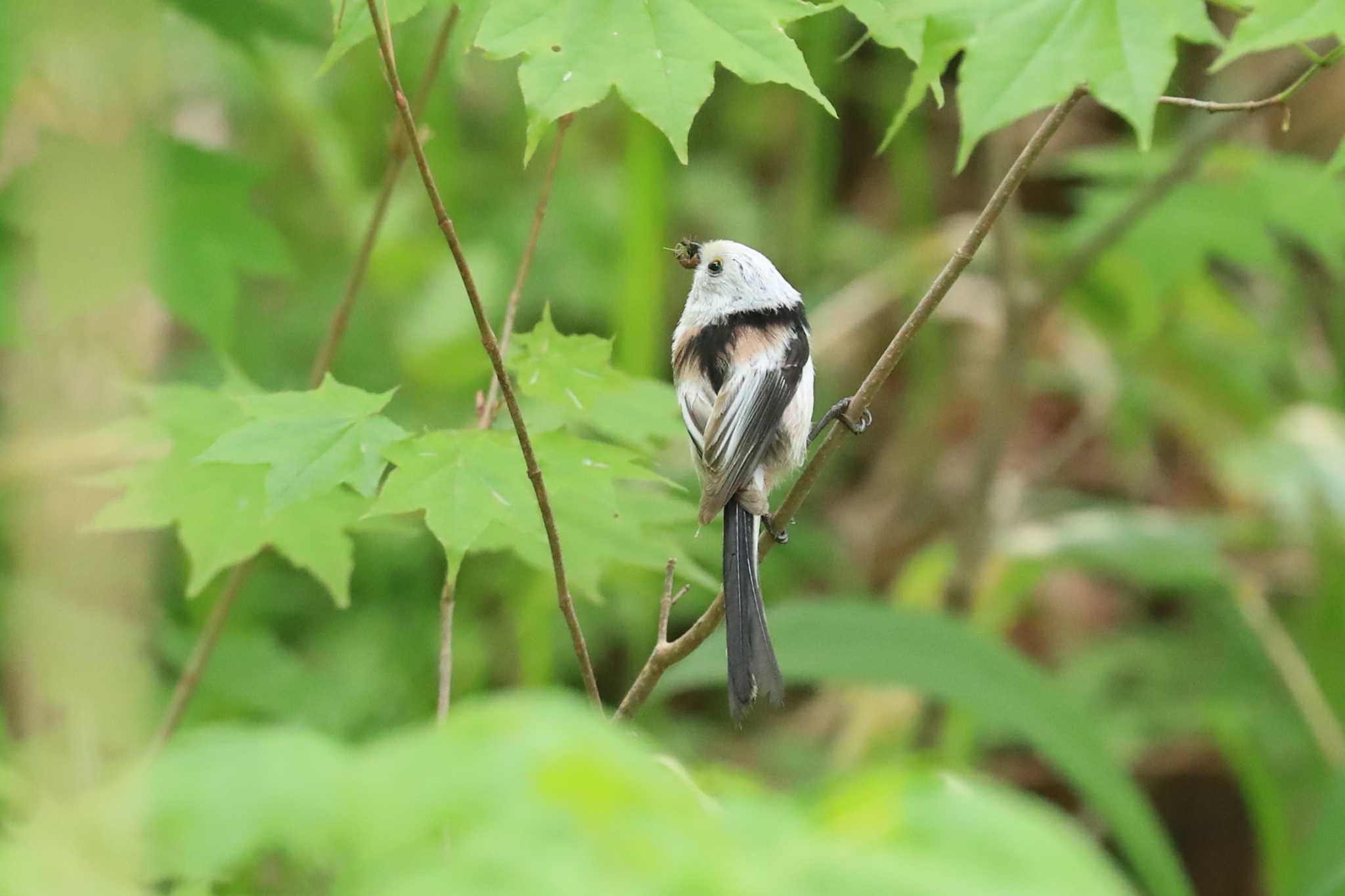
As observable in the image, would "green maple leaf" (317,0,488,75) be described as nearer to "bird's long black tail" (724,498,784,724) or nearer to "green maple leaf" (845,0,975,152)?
"green maple leaf" (845,0,975,152)

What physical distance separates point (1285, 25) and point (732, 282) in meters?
0.95

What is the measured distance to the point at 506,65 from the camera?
505 centimetres

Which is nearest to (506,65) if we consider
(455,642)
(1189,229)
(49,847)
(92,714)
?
(455,642)

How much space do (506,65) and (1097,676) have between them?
3.12 meters

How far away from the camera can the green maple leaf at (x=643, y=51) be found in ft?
4.72

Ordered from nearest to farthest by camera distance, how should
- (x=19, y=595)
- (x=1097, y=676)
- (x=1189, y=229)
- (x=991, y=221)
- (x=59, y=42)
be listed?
1. (x=991, y=221)
2. (x=59, y=42)
3. (x=19, y=595)
4. (x=1189, y=229)
5. (x=1097, y=676)

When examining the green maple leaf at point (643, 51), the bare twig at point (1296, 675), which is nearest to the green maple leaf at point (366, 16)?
the green maple leaf at point (643, 51)

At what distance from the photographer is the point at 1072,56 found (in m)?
1.46

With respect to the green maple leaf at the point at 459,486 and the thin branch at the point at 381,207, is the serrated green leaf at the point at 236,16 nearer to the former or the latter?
the thin branch at the point at 381,207

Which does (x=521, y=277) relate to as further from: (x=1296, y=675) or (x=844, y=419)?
(x=1296, y=675)

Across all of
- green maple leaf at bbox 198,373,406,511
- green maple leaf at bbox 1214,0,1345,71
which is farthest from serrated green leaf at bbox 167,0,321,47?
green maple leaf at bbox 1214,0,1345,71

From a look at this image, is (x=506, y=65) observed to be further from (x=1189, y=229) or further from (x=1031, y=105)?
(x=1031, y=105)

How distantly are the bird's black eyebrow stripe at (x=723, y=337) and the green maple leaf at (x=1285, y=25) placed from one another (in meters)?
0.83

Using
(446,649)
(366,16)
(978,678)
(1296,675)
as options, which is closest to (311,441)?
(446,649)
